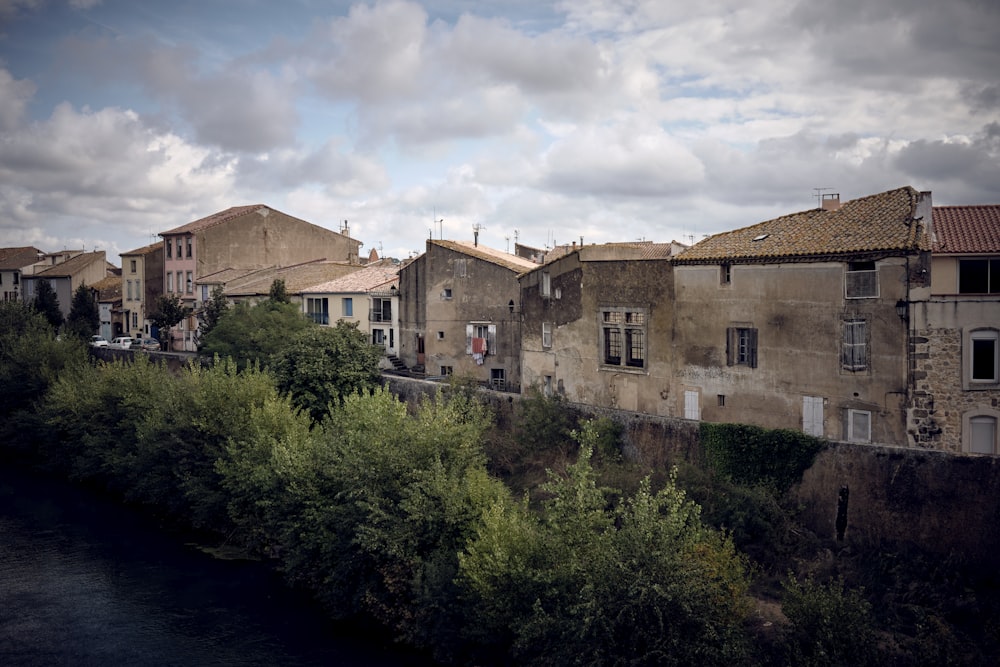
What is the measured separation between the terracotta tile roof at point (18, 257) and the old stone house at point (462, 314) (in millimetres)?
51712

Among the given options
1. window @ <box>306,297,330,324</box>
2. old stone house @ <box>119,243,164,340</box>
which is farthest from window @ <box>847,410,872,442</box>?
old stone house @ <box>119,243,164,340</box>

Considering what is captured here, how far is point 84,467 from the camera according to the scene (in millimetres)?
39312

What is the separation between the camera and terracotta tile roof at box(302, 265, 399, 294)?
160 feet

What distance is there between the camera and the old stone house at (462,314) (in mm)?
41531

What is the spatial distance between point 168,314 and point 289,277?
28.0ft

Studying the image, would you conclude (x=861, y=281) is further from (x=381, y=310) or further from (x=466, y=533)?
(x=381, y=310)

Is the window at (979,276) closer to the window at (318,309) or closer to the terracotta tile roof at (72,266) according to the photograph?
the window at (318,309)

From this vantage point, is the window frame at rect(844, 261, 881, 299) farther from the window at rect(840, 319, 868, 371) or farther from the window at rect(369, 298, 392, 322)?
the window at rect(369, 298, 392, 322)

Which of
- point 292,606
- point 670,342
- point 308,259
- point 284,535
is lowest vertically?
point 292,606

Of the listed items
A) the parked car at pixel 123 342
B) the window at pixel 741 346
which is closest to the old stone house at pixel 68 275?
the parked car at pixel 123 342

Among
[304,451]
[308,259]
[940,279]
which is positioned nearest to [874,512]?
[940,279]

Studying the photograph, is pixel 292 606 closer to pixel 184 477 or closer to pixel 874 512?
pixel 184 477

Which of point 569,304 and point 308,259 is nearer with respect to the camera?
point 569,304

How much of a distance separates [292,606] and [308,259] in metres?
40.6
